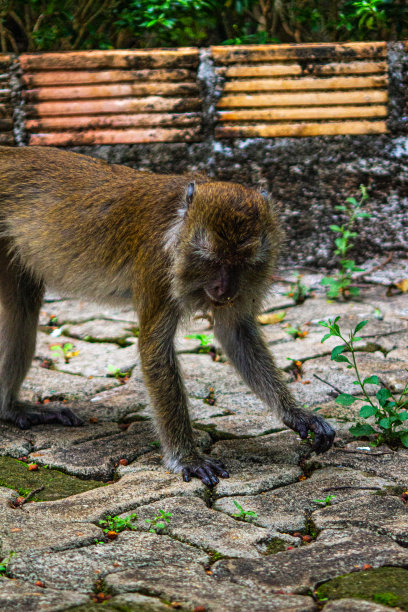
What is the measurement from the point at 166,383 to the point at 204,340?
1.78m

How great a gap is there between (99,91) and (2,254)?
2.27 meters

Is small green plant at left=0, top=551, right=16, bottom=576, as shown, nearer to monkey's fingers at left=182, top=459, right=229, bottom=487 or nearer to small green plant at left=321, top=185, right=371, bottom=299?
monkey's fingers at left=182, top=459, right=229, bottom=487

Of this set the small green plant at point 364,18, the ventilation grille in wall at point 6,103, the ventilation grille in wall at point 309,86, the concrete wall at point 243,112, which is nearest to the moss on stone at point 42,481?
the concrete wall at point 243,112

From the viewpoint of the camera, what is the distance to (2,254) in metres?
4.18

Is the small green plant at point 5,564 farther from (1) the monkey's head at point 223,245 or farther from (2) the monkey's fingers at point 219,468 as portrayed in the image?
(1) the monkey's head at point 223,245

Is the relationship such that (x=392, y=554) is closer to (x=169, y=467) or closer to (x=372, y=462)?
(x=372, y=462)

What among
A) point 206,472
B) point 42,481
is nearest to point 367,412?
point 206,472

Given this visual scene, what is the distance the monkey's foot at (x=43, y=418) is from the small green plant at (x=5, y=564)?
68.8 inches

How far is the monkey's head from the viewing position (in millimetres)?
3314

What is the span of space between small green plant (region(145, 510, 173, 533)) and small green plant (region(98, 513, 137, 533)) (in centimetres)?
6

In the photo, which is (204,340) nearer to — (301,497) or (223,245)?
(223,245)

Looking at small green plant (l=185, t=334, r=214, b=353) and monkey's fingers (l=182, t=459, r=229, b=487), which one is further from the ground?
monkey's fingers (l=182, t=459, r=229, b=487)

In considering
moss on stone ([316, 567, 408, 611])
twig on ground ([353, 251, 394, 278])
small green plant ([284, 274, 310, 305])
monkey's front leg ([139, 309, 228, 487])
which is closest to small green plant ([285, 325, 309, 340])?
small green plant ([284, 274, 310, 305])

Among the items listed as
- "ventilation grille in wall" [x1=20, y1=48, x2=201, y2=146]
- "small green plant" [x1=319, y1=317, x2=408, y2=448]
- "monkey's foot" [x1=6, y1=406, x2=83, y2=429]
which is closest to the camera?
"small green plant" [x1=319, y1=317, x2=408, y2=448]
